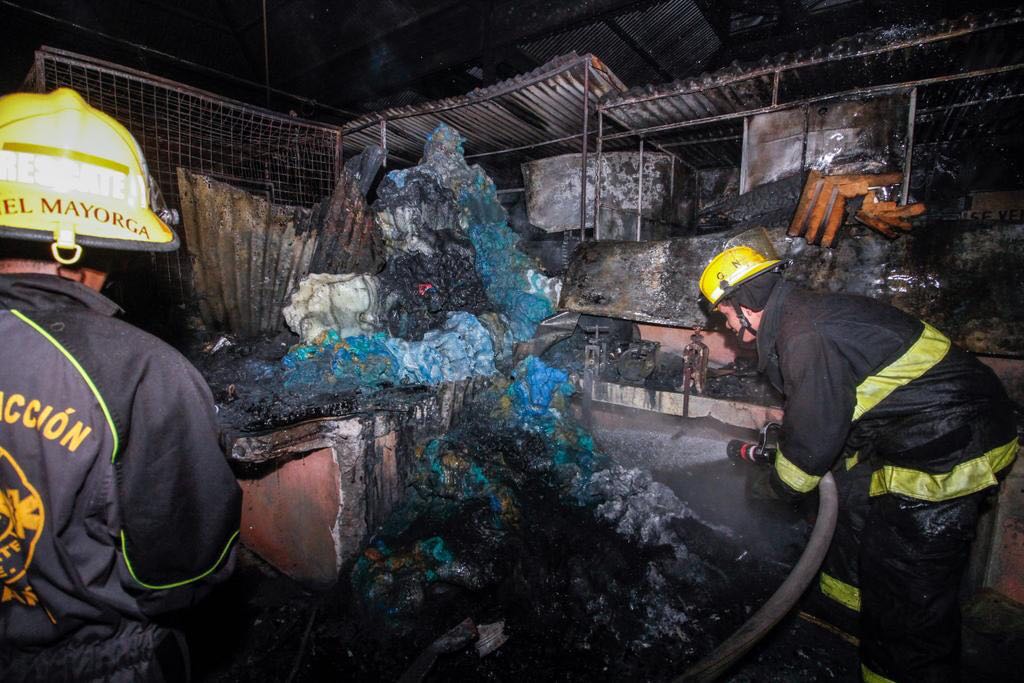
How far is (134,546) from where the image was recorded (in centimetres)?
125

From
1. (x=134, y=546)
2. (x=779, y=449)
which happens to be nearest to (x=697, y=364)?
(x=779, y=449)

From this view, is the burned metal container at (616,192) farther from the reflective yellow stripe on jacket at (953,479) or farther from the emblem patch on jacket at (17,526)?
the emblem patch on jacket at (17,526)

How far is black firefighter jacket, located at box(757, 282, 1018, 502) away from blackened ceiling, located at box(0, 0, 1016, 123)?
5.86 meters

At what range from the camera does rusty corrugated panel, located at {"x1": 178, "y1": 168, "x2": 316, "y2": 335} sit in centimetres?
482

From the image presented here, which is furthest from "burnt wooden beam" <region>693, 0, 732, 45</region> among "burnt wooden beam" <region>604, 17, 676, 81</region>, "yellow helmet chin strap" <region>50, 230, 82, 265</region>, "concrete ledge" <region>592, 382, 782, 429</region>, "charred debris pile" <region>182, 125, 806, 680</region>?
"yellow helmet chin strap" <region>50, 230, 82, 265</region>

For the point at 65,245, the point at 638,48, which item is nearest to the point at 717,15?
the point at 638,48

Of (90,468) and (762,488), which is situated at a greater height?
(90,468)

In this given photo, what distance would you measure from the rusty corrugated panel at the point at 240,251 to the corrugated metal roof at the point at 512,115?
2.78m

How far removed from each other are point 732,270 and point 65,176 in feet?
10.4

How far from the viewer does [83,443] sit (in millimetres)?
1152

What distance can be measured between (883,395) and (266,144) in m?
7.41

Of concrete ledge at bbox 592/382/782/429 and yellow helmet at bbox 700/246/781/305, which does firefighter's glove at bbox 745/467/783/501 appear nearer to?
concrete ledge at bbox 592/382/782/429

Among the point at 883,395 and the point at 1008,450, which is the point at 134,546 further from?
the point at 1008,450

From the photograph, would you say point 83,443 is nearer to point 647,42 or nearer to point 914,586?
point 914,586
